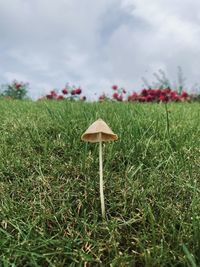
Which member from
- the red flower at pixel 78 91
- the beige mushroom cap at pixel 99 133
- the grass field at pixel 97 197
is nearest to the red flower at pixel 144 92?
the red flower at pixel 78 91

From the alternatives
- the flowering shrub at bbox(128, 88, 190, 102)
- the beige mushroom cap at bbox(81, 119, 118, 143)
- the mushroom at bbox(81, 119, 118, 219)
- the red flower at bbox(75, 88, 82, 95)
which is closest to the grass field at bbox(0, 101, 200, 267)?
the mushroom at bbox(81, 119, 118, 219)

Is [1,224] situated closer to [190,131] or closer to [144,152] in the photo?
[144,152]

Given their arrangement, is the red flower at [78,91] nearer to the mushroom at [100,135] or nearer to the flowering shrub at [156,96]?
the flowering shrub at [156,96]

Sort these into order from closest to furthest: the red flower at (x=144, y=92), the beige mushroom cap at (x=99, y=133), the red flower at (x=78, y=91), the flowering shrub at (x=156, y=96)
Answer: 1. the beige mushroom cap at (x=99, y=133)
2. the flowering shrub at (x=156, y=96)
3. the red flower at (x=144, y=92)
4. the red flower at (x=78, y=91)

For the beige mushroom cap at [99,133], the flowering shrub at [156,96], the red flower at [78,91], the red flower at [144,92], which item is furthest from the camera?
the red flower at [78,91]

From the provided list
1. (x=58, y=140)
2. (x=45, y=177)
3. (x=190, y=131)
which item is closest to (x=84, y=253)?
(x=45, y=177)

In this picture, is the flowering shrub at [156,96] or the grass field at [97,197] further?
the flowering shrub at [156,96]

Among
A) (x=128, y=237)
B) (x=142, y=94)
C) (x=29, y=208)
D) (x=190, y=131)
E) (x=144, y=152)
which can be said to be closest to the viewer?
(x=128, y=237)
